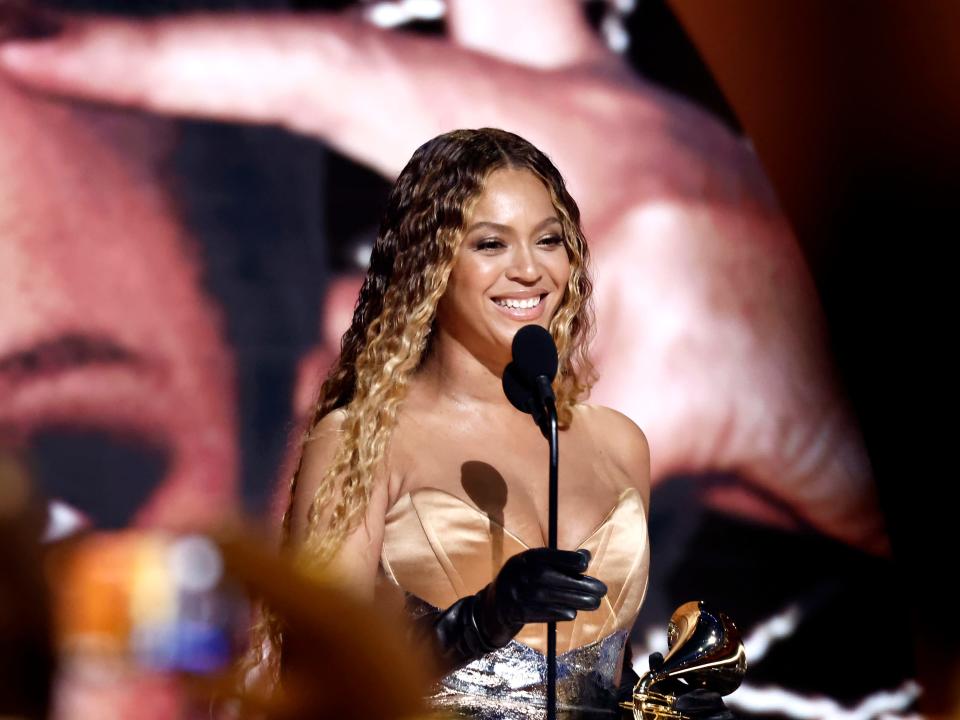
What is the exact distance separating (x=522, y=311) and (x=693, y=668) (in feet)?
2.14

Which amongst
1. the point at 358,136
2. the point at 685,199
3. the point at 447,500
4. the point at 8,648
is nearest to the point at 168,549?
the point at 8,648

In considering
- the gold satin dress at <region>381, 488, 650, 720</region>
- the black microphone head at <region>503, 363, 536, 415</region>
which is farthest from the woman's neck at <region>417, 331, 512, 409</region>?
the black microphone head at <region>503, 363, 536, 415</region>

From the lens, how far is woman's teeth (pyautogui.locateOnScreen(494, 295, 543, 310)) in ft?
6.94

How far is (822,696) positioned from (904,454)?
0.83 meters

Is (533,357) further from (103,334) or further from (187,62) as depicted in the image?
(187,62)

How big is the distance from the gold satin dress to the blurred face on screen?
1.18 m

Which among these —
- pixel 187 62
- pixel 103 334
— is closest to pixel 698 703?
pixel 103 334

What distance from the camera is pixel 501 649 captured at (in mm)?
1975

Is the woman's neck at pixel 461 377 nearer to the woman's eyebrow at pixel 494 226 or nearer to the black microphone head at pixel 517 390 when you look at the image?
the woman's eyebrow at pixel 494 226

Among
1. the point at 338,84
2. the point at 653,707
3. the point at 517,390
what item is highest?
the point at 338,84

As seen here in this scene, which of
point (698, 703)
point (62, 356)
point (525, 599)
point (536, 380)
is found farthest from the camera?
point (62, 356)

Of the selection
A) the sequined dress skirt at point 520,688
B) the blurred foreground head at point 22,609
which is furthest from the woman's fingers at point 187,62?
the blurred foreground head at point 22,609

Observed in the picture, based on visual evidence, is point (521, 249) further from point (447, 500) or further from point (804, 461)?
point (804, 461)

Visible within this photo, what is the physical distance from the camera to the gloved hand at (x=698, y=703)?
190cm
